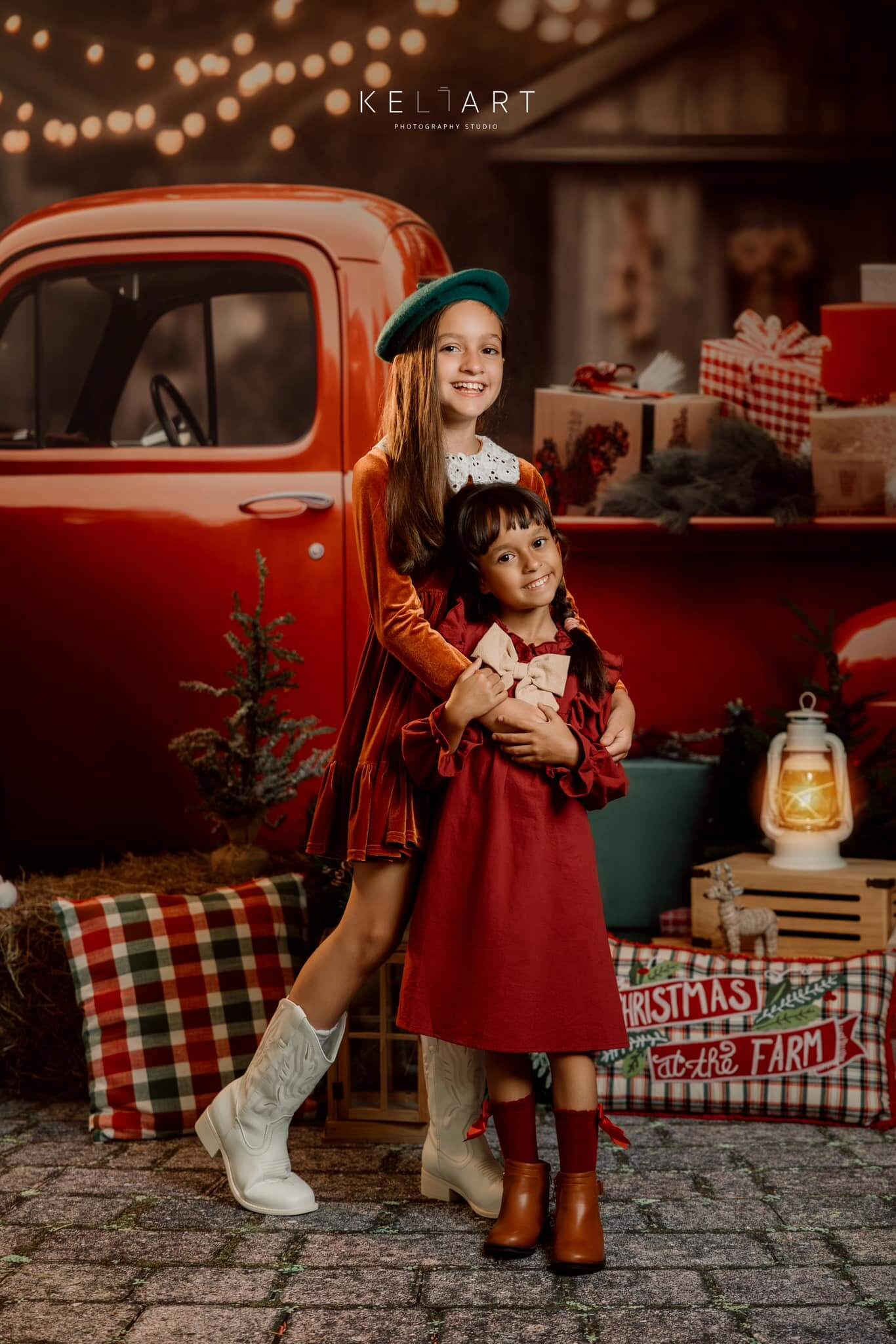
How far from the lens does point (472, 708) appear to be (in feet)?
6.63

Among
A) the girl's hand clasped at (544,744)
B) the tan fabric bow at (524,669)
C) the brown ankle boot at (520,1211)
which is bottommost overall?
the brown ankle boot at (520,1211)

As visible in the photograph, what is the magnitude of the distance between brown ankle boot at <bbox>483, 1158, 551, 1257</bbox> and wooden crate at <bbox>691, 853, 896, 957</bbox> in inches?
36.2

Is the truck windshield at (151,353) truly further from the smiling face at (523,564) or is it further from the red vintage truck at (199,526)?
the smiling face at (523,564)

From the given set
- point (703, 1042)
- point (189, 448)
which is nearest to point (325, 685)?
point (189, 448)

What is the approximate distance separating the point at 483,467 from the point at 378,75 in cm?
164

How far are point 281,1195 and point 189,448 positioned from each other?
71.1 inches

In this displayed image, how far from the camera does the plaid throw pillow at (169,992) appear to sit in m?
Answer: 2.62

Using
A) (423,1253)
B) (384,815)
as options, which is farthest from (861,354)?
(423,1253)

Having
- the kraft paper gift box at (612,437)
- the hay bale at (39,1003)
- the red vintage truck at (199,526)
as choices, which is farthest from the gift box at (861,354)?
the hay bale at (39,1003)

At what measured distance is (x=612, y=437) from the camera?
3.25m

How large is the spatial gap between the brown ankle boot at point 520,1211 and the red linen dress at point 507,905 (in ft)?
0.71

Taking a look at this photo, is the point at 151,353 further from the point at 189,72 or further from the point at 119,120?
the point at 189,72

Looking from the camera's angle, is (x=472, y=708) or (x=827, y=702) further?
(x=827, y=702)

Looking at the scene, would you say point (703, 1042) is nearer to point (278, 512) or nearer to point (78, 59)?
point (278, 512)
